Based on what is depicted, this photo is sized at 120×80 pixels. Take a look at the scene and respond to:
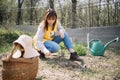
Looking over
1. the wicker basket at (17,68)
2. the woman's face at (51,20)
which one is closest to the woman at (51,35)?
the woman's face at (51,20)

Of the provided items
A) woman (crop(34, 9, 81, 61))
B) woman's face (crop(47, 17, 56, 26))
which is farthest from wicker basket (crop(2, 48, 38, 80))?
woman's face (crop(47, 17, 56, 26))

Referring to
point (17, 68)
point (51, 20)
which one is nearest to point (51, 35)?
point (51, 20)

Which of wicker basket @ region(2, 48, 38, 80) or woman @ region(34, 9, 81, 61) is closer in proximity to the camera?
wicker basket @ region(2, 48, 38, 80)

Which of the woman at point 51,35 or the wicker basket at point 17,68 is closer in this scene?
the wicker basket at point 17,68

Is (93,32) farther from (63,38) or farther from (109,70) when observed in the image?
(109,70)

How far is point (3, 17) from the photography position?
50.5 ft

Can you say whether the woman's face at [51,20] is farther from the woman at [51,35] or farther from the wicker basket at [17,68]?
the wicker basket at [17,68]

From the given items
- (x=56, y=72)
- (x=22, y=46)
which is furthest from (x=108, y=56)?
(x=22, y=46)

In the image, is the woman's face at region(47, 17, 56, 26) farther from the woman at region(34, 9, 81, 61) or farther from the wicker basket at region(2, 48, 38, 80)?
the wicker basket at region(2, 48, 38, 80)

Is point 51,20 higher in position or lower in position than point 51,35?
higher

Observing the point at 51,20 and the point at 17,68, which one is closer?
the point at 17,68

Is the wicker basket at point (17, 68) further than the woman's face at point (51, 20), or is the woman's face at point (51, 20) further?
the woman's face at point (51, 20)

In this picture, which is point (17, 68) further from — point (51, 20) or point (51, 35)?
point (51, 35)

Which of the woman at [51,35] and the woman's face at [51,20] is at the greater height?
the woman's face at [51,20]
